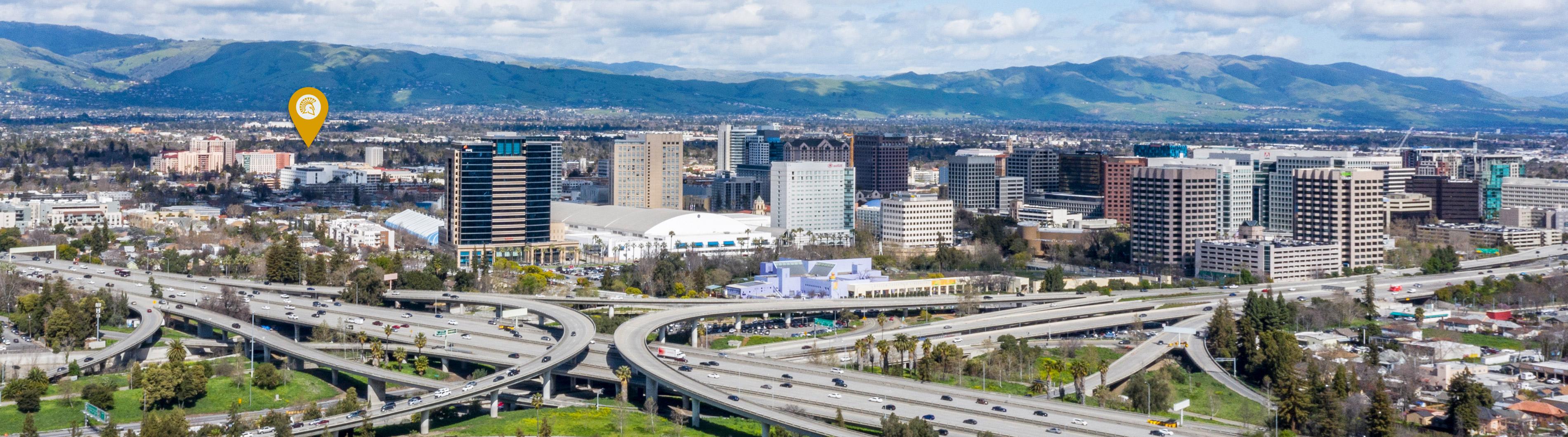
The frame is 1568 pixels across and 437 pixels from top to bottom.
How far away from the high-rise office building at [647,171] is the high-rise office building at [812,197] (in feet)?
32.9

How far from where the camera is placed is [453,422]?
39.5 meters

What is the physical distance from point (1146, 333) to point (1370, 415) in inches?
676

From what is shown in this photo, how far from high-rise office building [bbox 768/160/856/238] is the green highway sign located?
156 feet

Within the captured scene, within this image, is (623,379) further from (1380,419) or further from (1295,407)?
(1380,419)

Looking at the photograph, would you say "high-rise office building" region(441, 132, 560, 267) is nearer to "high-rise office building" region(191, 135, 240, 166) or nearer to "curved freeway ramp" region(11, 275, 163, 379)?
"curved freeway ramp" region(11, 275, 163, 379)

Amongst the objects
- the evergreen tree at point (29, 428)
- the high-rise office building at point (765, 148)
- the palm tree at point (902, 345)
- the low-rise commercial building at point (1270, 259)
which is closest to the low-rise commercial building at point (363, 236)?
the low-rise commercial building at point (1270, 259)

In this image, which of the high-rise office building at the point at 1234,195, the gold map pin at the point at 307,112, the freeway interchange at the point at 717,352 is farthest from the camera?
the high-rise office building at the point at 1234,195

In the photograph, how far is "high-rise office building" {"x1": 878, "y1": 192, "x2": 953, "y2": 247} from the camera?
79625 mm

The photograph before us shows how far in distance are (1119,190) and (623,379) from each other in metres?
54.7

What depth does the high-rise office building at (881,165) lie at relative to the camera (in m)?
112

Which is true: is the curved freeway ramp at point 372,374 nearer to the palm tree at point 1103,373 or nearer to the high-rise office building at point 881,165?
the palm tree at point 1103,373

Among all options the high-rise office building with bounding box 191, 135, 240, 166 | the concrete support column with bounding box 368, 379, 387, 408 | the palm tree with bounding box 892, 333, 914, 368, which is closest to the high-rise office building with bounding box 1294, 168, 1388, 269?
the palm tree with bounding box 892, 333, 914, 368

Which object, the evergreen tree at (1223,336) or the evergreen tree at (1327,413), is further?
the evergreen tree at (1223,336)

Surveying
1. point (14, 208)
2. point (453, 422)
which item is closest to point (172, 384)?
point (453, 422)
